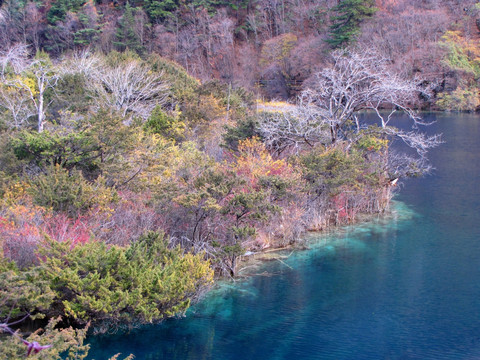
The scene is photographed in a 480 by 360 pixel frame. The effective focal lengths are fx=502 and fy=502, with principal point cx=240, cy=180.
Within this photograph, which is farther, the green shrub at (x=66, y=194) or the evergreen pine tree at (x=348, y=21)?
the evergreen pine tree at (x=348, y=21)

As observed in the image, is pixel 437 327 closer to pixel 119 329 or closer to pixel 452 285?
pixel 452 285

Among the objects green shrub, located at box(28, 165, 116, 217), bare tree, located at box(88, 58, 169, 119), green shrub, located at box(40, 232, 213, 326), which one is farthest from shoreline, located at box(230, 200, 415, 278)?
bare tree, located at box(88, 58, 169, 119)

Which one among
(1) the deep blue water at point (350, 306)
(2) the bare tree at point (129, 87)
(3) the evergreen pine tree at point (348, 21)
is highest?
(3) the evergreen pine tree at point (348, 21)

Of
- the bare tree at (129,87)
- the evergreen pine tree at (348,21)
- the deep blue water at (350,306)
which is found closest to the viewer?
the deep blue water at (350,306)

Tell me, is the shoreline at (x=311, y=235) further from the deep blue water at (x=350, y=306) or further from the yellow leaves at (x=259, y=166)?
the yellow leaves at (x=259, y=166)

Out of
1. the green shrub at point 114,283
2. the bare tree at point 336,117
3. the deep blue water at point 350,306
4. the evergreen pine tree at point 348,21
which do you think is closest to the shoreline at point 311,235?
the deep blue water at point 350,306

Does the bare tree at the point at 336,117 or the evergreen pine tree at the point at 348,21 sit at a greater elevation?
the evergreen pine tree at the point at 348,21

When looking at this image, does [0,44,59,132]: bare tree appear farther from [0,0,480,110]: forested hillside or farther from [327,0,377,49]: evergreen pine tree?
[327,0,377,49]: evergreen pine tree
